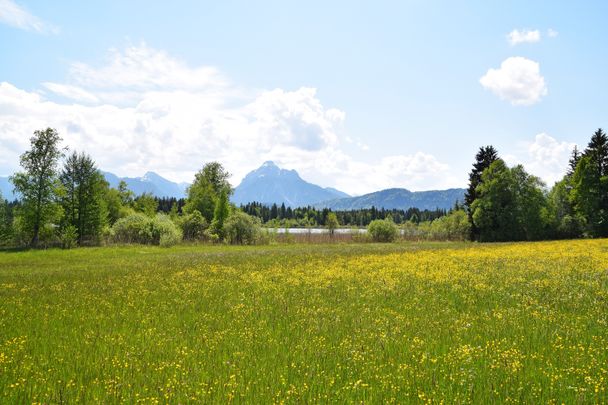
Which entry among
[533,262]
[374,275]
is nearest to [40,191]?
[374,275]

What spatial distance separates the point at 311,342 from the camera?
9.91 m

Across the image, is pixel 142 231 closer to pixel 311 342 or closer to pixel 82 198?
pixel 82 198

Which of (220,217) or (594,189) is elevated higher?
(594,189)

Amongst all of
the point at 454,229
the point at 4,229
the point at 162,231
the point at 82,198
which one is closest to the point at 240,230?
the point at 162,231

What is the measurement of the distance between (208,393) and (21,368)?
4653mm

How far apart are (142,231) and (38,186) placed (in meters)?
15.7

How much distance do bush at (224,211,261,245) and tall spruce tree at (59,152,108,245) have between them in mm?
20810

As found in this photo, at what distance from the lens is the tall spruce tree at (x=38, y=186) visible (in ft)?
170

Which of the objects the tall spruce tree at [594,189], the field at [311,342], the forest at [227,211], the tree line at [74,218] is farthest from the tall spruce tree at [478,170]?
the field at [311,342]

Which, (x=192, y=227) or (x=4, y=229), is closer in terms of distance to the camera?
(x=4, y=229)

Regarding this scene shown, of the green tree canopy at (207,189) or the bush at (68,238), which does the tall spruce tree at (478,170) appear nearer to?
the green tree canopy at (207,189)

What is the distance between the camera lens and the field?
22.9 ft

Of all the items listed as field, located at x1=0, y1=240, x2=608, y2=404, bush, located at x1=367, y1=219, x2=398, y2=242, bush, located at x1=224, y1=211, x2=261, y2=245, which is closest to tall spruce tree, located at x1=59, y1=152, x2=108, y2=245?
bush, located at x1=224, y1=211, x2=261, y2=245

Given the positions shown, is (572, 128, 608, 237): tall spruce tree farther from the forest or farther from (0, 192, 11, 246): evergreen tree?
(0, 192, 11, 246): evergreen tree
